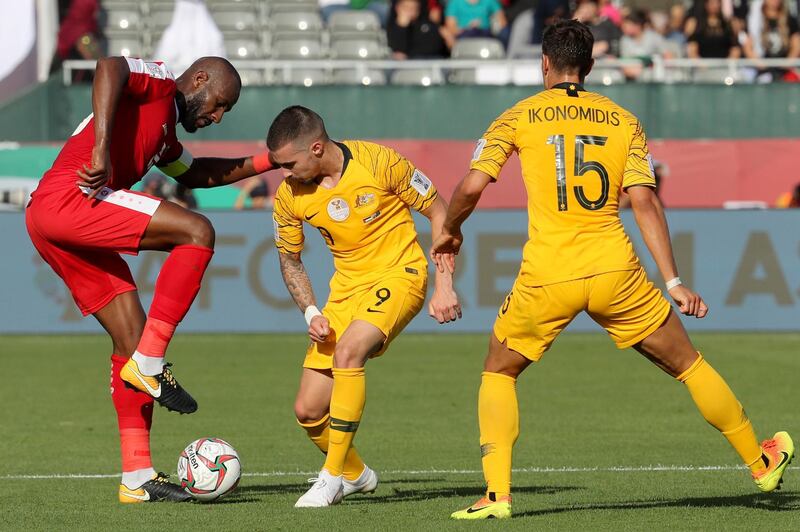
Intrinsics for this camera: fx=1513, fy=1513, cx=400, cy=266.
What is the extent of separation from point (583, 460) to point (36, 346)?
9461mm

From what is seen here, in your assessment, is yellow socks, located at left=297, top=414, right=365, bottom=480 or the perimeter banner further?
the perimeter banner

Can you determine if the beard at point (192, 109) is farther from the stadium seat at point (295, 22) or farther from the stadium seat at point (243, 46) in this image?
the stadium seat at point (295, 22)

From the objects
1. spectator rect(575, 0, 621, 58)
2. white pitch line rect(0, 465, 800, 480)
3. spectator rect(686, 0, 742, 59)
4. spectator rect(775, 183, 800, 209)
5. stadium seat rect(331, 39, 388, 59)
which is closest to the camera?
white pitch line rect(0, 465, 800, 480)

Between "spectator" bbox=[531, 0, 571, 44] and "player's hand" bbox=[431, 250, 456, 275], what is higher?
"spectator" bbox=[531, 0, 571, 44]

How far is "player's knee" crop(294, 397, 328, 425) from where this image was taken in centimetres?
790

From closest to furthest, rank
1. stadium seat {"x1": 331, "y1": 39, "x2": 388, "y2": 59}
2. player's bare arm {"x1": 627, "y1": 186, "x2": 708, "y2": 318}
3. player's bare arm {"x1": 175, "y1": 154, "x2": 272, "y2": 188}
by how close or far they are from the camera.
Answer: player's bare arm {"x1": 627, "y1": 186, "x2": 708, "y2": 318}, player's bare arm {"x1": 175, "y1": 154, "x2": 272, "y2": 188}, stadium seat {"x1": 331, "y1": 39, "x2": 388, "y2": 59}

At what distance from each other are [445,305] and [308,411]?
102 cm

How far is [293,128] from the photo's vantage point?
25.0 ft

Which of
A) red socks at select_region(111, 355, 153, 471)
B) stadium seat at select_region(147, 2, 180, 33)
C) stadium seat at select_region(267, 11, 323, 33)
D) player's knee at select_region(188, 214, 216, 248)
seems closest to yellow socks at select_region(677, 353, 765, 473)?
player's knee at select_region(188, 214, 216, 248)

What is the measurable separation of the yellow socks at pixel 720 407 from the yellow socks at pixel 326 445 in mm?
1833

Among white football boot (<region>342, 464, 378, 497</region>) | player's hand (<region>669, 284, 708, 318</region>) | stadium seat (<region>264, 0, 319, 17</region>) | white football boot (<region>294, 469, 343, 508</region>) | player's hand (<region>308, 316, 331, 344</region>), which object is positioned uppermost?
stadium seat (<region>264, 0, 319, 17</region>)

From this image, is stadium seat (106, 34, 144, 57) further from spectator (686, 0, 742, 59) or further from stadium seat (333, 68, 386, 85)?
spectator (686, 0, 742, 59)

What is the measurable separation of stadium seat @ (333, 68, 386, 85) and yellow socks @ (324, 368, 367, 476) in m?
14.1

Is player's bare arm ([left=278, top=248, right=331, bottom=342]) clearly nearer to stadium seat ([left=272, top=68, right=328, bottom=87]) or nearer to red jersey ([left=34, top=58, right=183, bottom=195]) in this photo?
red jersey ([left=34, top=58, right=183, bottom=195])
